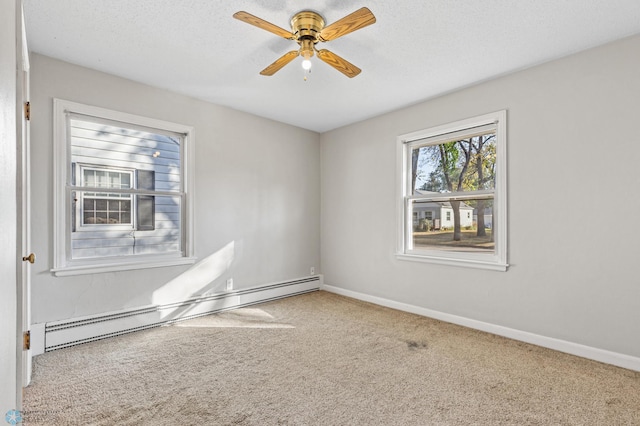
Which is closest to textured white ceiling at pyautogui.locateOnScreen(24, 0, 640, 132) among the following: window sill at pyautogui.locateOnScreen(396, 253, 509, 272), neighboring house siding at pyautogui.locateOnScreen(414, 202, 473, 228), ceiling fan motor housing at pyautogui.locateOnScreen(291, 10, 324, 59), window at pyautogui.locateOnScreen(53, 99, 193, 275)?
ceiling fan motor housing at pyautogui.locateOnScreen(291, 10, 324, 59)

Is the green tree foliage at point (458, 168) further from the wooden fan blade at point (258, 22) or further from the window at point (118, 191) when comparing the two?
the window at point (118, 191)

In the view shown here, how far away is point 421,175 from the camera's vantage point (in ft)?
12.9

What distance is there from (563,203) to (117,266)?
4.15 metres

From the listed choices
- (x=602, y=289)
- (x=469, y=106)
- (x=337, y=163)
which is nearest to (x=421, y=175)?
(x=469, y=106)

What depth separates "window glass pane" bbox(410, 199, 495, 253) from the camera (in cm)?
334

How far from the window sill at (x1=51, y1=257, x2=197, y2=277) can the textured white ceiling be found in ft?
6.10

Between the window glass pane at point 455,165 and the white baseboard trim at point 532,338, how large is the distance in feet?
4.64

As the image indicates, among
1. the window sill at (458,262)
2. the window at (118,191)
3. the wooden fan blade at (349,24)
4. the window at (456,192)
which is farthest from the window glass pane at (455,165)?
the window at (118,191)

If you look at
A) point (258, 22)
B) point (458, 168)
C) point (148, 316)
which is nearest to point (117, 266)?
point (148, 316)

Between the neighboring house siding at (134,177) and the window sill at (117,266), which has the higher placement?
the neighboring house siding at (134,177)

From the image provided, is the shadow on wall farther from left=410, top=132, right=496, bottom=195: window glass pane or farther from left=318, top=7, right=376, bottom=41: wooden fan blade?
left=318, top=7, right=376, bottom=41: wooden fan blade

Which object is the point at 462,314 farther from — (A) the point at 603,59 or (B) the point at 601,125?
(A) the point at 603,59

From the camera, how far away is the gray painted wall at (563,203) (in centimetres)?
245

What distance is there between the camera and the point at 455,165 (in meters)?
3.61
